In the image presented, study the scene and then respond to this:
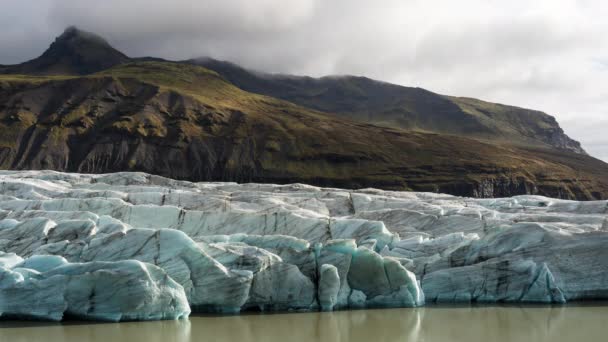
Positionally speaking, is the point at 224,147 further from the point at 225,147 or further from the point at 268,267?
the point at 268,267

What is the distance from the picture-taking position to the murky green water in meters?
15.6

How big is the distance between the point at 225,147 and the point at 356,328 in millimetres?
103625

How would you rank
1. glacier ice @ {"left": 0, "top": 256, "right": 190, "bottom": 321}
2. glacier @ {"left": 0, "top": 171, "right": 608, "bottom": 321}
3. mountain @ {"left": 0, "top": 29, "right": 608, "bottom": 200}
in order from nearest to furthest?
glacier ice @ {"left": 0, "top": 256, "right": 190, "bottom": 321}, glacier @ {"left": 0, "top": 171, "right": 608, "bottom": 321}, mountain @ {"left": 0, "top": 29, "right": 608, "bottom": 200}

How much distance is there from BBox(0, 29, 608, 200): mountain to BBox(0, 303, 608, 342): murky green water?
92928 mm

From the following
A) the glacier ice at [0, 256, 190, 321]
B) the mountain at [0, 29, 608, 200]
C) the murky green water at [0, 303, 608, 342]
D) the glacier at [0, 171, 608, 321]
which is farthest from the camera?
the mountain at [0, 29, 608, 200]

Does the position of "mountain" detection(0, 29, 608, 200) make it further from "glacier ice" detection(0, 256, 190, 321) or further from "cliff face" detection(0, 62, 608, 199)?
"glacier ice" detection(0, 256, 190, 321)

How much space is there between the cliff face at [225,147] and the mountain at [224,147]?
21cm

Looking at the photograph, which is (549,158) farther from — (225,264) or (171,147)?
(225,264)

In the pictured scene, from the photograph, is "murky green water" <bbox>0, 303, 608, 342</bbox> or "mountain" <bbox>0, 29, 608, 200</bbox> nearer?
"murky green water" <bbox>0, 303, 608, 342</bbox>

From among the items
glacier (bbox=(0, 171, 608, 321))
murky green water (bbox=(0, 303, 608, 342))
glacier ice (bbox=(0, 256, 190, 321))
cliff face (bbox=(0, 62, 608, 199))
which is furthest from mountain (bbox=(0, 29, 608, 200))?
glacier ice (bbox=(0, 256, 190, 321))

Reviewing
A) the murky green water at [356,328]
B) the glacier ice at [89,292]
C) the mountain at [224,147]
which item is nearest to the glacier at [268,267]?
the glacier ice at [89,292]

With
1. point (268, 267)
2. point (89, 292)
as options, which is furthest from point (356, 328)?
point (89, 292)

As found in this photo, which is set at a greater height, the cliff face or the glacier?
the cliff face

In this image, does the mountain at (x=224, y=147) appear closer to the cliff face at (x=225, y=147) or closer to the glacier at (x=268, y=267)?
the cliff face at (x=225, y=147)
